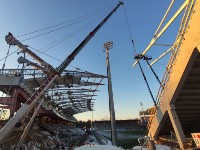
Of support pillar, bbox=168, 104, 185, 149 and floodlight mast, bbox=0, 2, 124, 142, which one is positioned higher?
floodlight mast, bbox=0, 2, 124, 142

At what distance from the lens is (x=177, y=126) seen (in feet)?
48.1

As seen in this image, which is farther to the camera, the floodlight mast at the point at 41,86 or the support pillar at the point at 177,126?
the floodlight mast at the point at 41,86

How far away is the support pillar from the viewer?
46.4 feet

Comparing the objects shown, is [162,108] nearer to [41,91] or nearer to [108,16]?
[41,91]

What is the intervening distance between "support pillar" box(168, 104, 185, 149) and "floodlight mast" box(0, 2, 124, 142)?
10.7 metres

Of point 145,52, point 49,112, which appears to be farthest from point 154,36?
point 49,112

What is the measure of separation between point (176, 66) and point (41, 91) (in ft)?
37.3

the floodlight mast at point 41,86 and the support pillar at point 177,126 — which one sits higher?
the floodlight mast at point 41,86

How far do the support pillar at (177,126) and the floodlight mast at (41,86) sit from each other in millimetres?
10708

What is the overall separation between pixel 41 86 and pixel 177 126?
1165 centimetres

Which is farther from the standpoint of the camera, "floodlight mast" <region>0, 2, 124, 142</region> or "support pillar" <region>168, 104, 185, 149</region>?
"floodlight mast" <region>0, 2, 124, 142</region>

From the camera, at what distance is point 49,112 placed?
46344mm

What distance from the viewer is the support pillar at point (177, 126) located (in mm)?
14156

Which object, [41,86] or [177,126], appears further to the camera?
[41,86]
